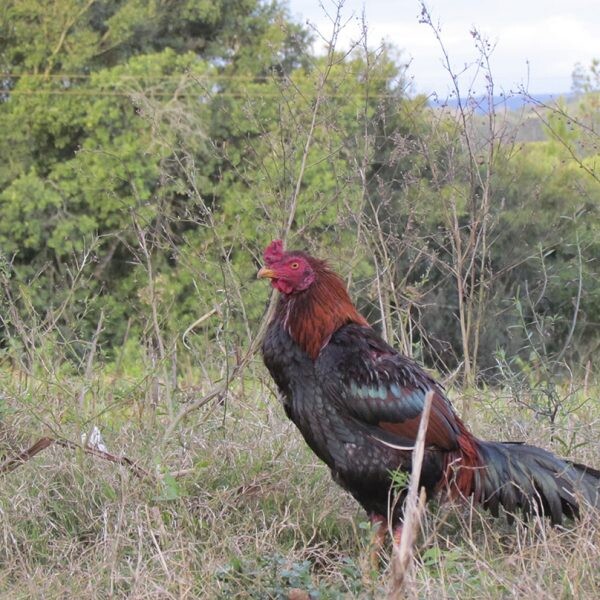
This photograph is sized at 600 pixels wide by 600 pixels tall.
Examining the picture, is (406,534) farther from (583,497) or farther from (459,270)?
(459,270)

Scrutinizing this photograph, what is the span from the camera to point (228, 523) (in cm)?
414

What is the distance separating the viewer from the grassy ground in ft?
11.2

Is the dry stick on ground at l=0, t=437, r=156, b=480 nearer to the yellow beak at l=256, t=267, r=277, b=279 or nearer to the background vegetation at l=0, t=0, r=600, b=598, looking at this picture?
the background vegetation at l=0, t=0, r=600, b=598

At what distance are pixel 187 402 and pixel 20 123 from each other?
13213 millimetres

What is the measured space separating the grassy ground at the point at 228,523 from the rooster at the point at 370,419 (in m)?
0.16

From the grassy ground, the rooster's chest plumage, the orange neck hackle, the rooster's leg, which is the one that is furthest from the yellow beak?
the rooster's leg

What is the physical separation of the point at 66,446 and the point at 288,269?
53.2 inches

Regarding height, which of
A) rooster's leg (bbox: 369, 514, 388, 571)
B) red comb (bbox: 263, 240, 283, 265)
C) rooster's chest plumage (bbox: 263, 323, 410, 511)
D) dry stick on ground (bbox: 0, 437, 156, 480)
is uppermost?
red comb (bbox: 263, 240, 283, 265)

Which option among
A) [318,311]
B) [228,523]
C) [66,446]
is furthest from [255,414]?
[318,311]

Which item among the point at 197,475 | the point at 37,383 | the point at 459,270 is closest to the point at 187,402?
the point at 197,475

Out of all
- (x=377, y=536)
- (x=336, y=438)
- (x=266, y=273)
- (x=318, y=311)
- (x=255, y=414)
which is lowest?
(x=377, y=536)

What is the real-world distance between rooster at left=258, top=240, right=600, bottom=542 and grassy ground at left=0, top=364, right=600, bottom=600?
16 centimetres

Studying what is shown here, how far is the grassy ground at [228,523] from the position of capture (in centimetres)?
343

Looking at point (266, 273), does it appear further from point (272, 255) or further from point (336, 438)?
point (336, 438)
